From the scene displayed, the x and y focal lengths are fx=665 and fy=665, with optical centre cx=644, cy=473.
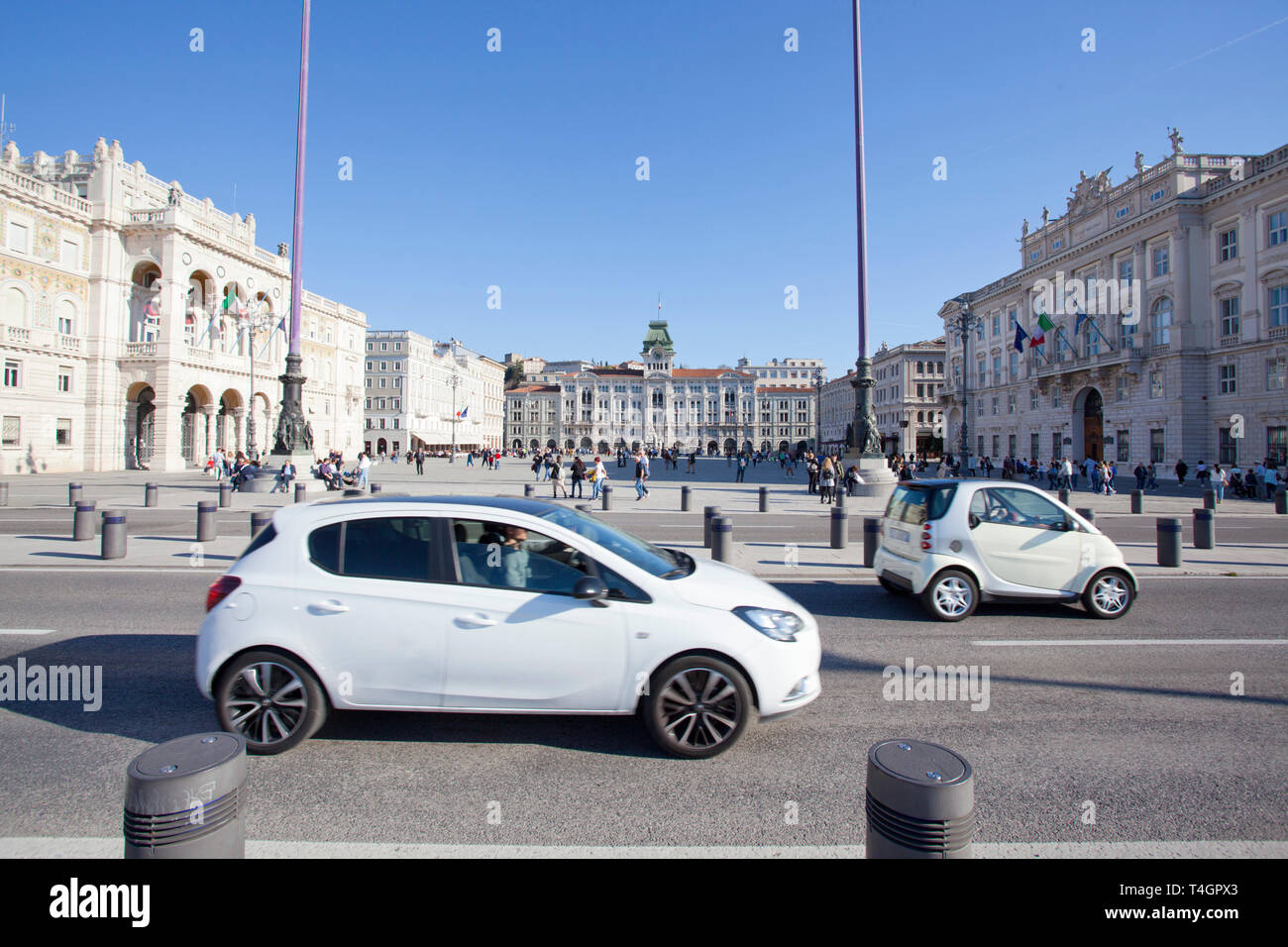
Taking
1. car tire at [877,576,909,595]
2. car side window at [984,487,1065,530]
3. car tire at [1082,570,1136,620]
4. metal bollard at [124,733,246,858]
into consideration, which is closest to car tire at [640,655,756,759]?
metal bollard at [124,733,246,858]

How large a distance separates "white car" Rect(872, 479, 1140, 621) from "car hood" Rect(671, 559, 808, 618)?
373 cm

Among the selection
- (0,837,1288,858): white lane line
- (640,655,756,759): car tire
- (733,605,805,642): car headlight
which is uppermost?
(733,605,805,642): car headlight

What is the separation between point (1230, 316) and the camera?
126 feet

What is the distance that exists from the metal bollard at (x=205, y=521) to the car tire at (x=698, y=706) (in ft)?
39.1

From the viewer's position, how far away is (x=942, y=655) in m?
6.16

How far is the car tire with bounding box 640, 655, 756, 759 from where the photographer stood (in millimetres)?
3979

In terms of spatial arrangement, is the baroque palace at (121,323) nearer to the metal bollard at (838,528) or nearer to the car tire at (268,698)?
the metal bollard at (838,528)

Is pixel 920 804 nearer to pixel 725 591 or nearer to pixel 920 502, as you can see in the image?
pixel 725 591

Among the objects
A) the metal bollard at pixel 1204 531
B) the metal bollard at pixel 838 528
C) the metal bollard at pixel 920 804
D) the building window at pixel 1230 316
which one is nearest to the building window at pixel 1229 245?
the building window at pixel 1230 316

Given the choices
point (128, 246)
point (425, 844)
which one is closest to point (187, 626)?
point (425, 844)

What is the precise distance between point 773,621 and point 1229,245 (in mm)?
49597

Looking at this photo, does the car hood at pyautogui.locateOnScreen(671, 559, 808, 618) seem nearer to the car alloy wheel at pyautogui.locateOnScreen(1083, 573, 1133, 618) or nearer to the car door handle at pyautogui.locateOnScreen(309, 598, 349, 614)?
the car door handle at pyautogui.locateOnScreen(309, 598, 349, 614)
